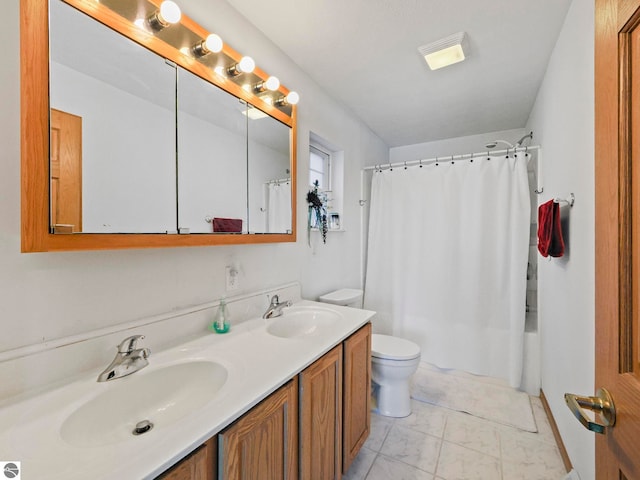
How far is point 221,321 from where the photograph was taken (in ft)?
4.24

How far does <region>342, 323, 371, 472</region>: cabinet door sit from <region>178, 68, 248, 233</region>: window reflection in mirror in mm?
829

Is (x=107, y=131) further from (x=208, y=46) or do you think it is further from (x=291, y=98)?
(x=291, y=98)

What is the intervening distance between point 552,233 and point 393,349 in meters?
1.20

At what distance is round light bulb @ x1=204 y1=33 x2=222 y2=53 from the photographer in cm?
119

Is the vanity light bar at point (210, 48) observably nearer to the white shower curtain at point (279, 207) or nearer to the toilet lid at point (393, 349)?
the white shower curtain at point (279, 207)

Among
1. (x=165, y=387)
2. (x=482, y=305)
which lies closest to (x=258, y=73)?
(x=165, y=387)

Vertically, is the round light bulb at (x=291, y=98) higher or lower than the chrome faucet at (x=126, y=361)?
higher

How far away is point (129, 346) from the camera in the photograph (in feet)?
3.01

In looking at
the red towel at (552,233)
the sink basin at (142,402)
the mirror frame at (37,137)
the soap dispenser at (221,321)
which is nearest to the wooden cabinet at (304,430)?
the sink basin at (142,402)

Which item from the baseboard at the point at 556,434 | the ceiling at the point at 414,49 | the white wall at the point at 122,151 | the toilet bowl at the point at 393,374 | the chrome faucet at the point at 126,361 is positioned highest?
the ceiling at the point at 414,49

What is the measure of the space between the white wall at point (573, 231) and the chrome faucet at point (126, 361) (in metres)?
1.69

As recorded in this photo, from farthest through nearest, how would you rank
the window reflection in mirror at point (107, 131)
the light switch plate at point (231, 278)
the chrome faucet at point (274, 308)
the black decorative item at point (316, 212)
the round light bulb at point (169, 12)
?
the black decorative item at point (316, 212) < the chrome faucet at point (274, 308) < the light switch plate at point (231, 278) < the round light bulb at point (169, 12) < the window reflection in mirror at point (107, 131)

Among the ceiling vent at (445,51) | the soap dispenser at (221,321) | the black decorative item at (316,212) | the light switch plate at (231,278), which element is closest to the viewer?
the soap dispenser at (221,321)

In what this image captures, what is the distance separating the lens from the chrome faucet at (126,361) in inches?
34.6
